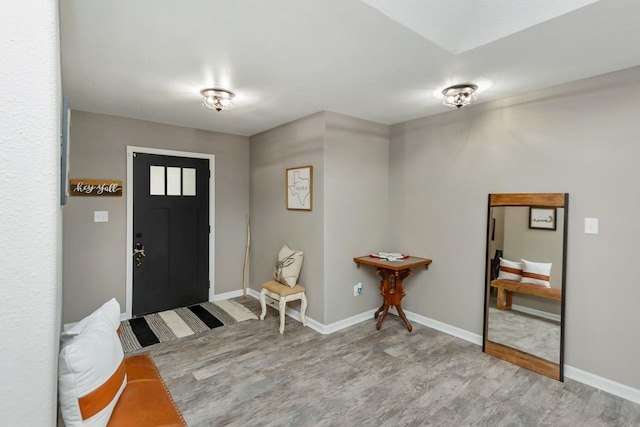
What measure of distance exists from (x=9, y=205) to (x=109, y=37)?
1.62 meters

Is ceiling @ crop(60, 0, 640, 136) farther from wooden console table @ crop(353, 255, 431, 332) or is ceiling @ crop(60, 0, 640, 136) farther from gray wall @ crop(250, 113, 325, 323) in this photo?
wooden console table @ crop(353, 255, 431, 332)

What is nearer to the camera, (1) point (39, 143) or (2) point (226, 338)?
(1) point (39, 143)

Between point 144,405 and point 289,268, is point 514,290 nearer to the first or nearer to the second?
point 289,268

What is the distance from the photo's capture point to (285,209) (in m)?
4.22

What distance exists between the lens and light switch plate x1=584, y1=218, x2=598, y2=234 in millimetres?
2615

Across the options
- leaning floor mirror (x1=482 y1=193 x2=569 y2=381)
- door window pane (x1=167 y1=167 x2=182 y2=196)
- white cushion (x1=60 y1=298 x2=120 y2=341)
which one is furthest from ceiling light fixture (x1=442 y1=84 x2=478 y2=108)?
door window pane (x1=167 y1=167 x2=182 y2=196)

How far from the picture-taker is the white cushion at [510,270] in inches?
120

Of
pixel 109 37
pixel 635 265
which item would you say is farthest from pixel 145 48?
pixel 635 265

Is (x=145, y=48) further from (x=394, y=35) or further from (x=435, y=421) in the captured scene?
(x=435, y=421)

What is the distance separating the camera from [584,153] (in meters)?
2.67

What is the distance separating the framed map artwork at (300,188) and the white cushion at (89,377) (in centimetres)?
256

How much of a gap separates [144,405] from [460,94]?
312 centimetres

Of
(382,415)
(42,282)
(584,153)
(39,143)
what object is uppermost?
(584,153)

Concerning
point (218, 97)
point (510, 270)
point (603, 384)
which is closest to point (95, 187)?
point (218, 97)
